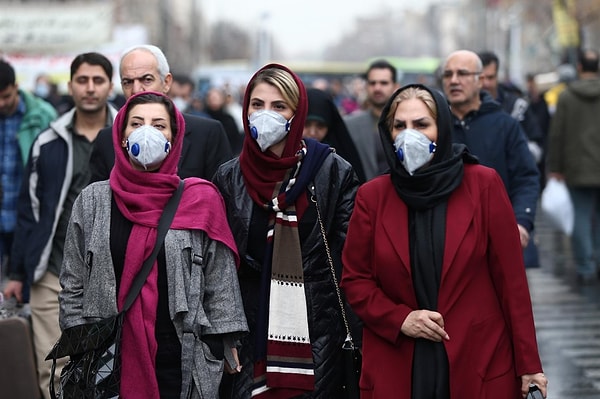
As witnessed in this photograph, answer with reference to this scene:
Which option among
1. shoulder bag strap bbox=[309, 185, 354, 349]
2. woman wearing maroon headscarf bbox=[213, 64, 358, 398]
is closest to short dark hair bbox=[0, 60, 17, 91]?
woman wearing maroon headscarf bbox=[213, 64, 358, 398]

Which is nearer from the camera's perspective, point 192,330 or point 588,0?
point 192,330

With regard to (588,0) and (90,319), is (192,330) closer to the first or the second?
(90,319)

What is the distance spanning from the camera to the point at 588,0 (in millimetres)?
52344

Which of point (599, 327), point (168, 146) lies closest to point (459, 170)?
point (168, 146)

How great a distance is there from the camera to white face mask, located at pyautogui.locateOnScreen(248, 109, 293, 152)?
211 inches

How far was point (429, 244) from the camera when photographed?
16.2 ft

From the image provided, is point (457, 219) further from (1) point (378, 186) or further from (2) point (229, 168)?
(2) point (229, 168)

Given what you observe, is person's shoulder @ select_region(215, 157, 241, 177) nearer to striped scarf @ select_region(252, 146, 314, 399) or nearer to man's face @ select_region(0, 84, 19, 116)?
striped scarf @ select_region(252, 146, 314, 399)

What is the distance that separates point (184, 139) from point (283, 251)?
1.51m

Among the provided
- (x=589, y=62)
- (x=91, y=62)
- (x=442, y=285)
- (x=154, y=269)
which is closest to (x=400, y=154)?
(x=442, y=285)

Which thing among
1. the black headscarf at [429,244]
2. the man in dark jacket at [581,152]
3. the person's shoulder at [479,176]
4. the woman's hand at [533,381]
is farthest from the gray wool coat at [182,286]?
the man in dark jacket at [581,152]

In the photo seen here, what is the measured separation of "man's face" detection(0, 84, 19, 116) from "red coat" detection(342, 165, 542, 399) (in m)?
4.85

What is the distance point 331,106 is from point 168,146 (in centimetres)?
273

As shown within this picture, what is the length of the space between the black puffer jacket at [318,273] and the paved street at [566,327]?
3062 millimetres
